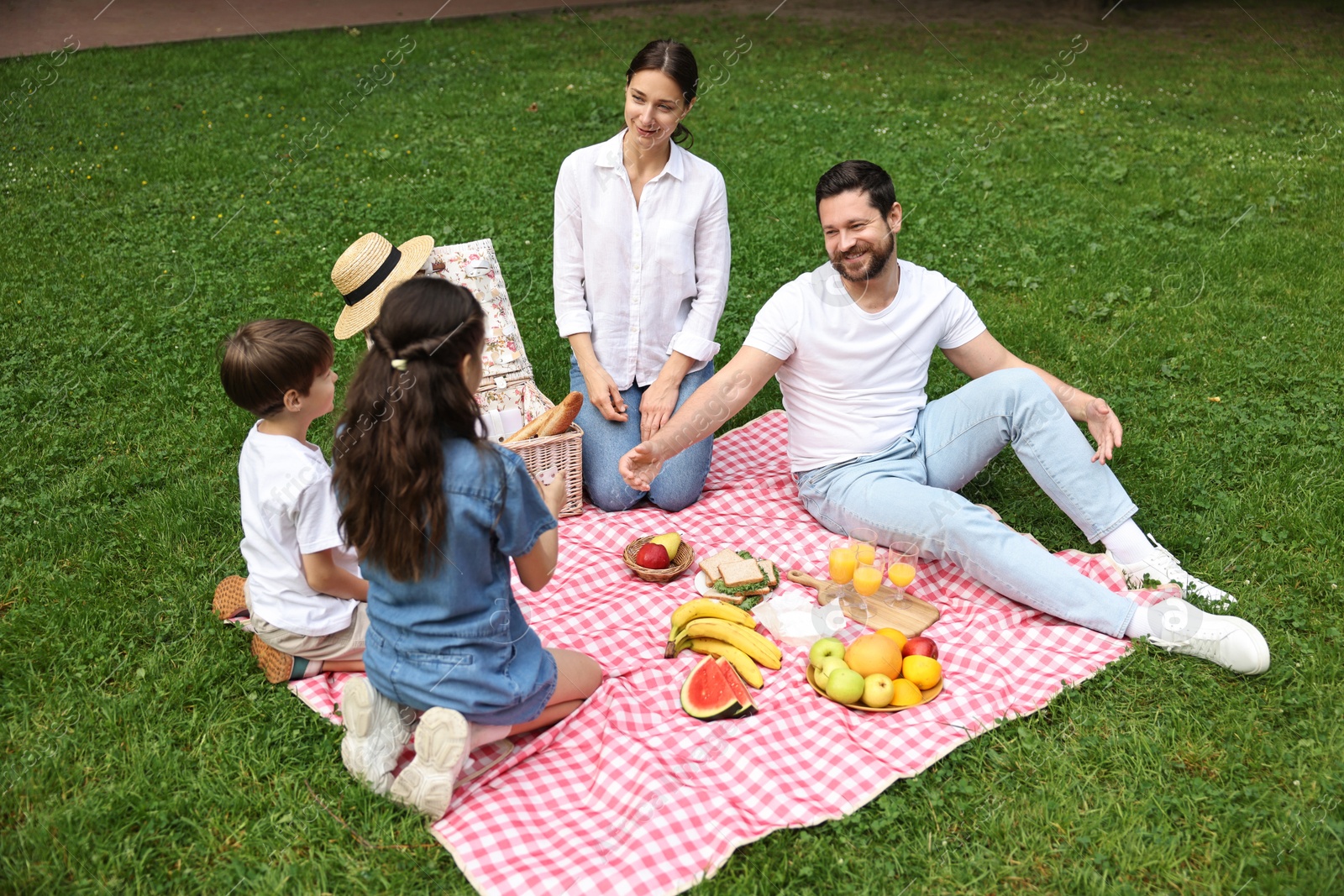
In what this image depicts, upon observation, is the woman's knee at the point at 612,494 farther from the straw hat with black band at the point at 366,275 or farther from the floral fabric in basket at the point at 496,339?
the straw hat with black band at the point at 366,275

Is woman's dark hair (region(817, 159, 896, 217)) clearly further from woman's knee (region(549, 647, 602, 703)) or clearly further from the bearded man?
woman's knee (region(549, 647, 602, 703))

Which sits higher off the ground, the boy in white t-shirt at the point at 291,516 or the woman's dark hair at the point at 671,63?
the woman's dark hair at the point at 671,63

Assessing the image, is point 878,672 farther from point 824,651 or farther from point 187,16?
point 187,16

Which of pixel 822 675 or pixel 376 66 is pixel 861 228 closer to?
pixel 822 675

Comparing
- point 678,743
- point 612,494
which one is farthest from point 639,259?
point 678,743

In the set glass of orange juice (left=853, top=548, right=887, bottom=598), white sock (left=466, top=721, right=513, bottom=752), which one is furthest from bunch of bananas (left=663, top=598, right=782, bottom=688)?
white sock (left=466, top=721, right=513, bottom=752)

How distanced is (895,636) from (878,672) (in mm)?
178

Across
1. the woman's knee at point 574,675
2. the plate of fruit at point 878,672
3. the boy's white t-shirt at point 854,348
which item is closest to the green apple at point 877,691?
the plate of fruit at point 878,672

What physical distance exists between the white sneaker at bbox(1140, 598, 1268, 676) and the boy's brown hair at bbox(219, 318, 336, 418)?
2953mm

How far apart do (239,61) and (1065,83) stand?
8920mm

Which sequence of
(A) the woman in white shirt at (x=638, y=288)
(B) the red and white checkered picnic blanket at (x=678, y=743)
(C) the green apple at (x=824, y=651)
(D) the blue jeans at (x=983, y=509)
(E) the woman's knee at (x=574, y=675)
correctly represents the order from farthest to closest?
(A) the woman in white shirt at (x=638, y=288)
(D) the blue jeans at (x=983, y=509)
(C) the green apple at (x=824, y=651)
(E) the woman's knee at (x=574, y=675)
(B) the red and white checkered picnic blanket at (x=678, y=743)

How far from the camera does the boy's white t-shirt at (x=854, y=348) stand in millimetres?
4320

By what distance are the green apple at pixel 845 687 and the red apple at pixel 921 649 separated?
257 millimetres

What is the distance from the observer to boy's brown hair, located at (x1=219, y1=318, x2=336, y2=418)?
3.31 m
